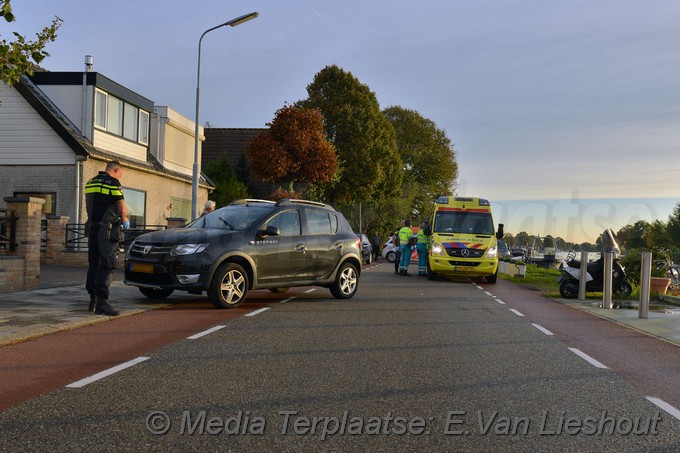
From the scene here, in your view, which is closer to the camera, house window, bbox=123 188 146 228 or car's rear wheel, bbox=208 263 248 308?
car's rear wheel, bbox=208 263 248 308

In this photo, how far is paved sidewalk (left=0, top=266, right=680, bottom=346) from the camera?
837cm

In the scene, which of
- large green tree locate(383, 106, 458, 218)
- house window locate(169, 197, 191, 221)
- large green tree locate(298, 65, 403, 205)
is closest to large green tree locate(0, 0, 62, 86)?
house window locate(169, 197, 191, 221)

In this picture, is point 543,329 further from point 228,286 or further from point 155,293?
point 155,293

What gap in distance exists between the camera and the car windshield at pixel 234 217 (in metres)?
11.8

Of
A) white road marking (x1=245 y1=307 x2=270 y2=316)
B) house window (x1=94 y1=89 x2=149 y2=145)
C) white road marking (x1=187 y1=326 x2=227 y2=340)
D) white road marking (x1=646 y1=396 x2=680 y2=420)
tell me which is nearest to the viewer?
white road marking (x1=646 y1=396 x2=680 y2=420)

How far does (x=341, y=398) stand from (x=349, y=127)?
138ft

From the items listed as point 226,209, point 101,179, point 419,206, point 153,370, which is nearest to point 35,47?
point 101,179

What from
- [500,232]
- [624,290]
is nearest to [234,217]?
[624,290]

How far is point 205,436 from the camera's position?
427 cm

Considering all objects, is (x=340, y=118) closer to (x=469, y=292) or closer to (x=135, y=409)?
(x=469, y=292)

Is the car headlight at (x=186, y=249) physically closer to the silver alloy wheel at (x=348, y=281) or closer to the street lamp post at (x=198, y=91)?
the silver alloy wheel at (x=348, y=281)

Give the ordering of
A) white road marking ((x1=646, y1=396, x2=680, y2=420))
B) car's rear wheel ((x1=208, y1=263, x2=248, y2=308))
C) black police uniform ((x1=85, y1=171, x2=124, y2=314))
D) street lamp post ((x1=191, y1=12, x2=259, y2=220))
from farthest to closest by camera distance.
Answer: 1. street lamp post ((x1=191, y1=12, x2=259, y2=220))
2. car's rear wheel ((x1=208, y1=263, x2=248, y2=308))
3. black police uniform ((x1=85, y1=171, x2=124, y2=314))
4. white road marking ((x1=646, y1=396, x2=680, y2=420))

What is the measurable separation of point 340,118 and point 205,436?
43.0 metres

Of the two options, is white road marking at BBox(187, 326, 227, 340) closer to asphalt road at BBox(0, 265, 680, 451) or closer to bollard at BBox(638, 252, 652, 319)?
asphalt road at BBox(0, 265, 680, 451)
